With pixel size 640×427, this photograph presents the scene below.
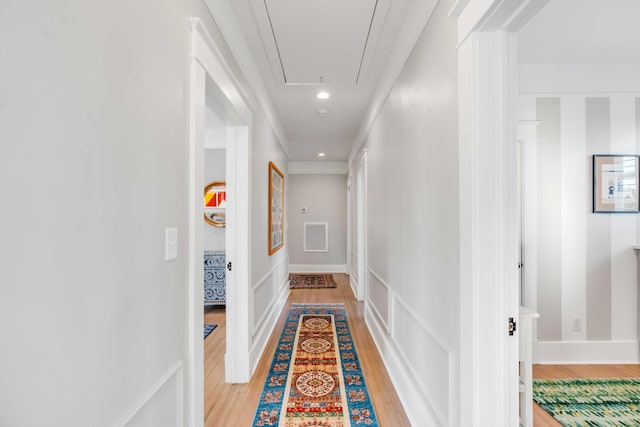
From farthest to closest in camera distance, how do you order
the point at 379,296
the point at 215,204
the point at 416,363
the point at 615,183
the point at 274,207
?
the point at 215,204
the point at 274,207
the point at 379,296
the point at 615,183
the point at 416,363

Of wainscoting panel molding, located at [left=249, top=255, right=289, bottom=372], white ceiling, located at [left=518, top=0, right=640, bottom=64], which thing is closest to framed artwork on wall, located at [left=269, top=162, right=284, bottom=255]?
wainscoting panel molding, located at [left=249, top=255, right=289, bottom=372]

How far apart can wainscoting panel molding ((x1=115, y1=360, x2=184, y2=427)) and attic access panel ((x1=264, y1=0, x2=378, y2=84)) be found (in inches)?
79.5

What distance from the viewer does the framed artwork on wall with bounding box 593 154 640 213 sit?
273cm

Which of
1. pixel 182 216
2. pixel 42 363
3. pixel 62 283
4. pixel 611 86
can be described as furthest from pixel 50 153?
pixel 611 86

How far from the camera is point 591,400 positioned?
7.18 ft

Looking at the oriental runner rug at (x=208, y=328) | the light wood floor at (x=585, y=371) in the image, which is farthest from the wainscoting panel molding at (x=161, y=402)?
the light wood floor at (x=585, y=371)

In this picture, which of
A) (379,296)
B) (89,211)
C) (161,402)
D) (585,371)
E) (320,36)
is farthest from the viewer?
(379,296)

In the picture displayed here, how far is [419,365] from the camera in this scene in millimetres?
1870

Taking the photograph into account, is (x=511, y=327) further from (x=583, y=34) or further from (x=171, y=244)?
(x=583, y=34)

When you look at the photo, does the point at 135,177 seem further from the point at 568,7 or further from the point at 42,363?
the point at 568,7

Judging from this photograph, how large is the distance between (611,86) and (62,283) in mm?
3921

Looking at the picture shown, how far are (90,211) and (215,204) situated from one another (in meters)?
4.54

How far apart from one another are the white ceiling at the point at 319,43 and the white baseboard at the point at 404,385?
211 centimetres

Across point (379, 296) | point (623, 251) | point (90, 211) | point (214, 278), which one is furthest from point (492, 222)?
point (214, 278)
